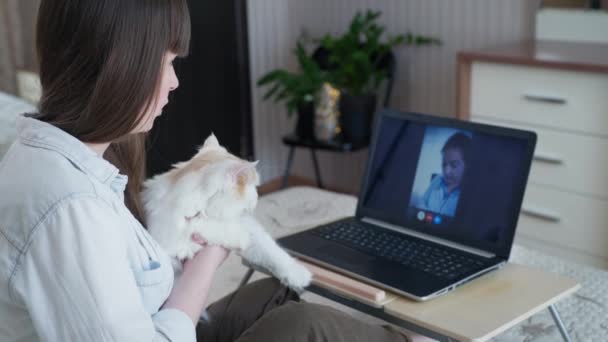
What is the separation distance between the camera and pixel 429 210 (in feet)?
5.03

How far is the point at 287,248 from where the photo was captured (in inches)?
59.1

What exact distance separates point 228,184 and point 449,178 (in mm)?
497

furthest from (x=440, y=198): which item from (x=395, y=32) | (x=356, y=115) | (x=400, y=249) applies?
(x=395, y=32)

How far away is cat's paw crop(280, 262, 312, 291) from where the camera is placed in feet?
4.41

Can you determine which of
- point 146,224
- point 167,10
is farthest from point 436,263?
point 167,10

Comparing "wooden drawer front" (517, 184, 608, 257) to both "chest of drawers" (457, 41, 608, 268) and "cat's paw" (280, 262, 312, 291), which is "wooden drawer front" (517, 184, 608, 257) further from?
"cat's paw" (280, 262, 312, 291)

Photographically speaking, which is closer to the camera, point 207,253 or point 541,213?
point 207,253

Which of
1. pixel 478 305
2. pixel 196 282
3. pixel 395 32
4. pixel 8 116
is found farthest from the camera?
pixel 395 32

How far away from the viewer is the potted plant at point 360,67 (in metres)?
3.03

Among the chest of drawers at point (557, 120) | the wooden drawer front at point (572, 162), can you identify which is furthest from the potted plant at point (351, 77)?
the wooden drawer front at point (572, 162)

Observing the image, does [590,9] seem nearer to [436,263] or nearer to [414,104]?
[414,104]

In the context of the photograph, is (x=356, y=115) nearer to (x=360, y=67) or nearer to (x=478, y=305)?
(x=360, y=67)

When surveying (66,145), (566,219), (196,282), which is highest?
(66,145)

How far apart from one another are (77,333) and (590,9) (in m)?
2.25
